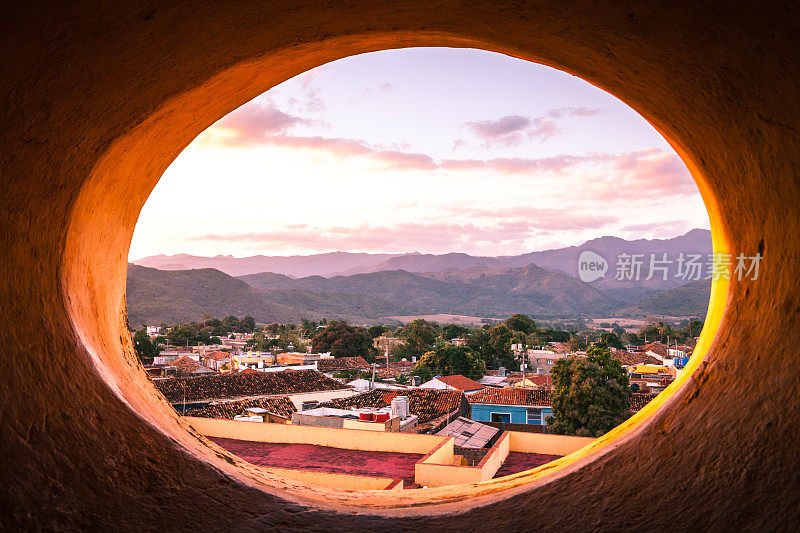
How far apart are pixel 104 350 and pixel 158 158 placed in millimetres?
1238

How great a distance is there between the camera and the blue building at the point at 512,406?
2502cm

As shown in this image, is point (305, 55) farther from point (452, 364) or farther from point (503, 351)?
point (503, 351)

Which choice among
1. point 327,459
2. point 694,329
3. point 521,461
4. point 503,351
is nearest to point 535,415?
point 521,461

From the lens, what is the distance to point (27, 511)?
2.47m

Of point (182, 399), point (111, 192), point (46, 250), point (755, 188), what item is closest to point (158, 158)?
point (111, 192)

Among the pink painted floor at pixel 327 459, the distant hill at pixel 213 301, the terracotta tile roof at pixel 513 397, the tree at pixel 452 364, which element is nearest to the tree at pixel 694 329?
the tree at pixel 452 364

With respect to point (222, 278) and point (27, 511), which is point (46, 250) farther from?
point (222, 278)

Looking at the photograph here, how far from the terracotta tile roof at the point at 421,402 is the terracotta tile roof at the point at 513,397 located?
6.07ft

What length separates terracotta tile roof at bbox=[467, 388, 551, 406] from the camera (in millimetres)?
25469

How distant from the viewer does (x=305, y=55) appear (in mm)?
3281

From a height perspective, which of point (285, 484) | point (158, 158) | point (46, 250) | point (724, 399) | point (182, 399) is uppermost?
point (158, 158)

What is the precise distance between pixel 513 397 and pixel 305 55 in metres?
24.3

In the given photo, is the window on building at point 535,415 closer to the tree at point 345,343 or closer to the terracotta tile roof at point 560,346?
the tree at point 345,343

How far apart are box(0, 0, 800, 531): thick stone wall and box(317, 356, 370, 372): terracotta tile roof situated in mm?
40730
